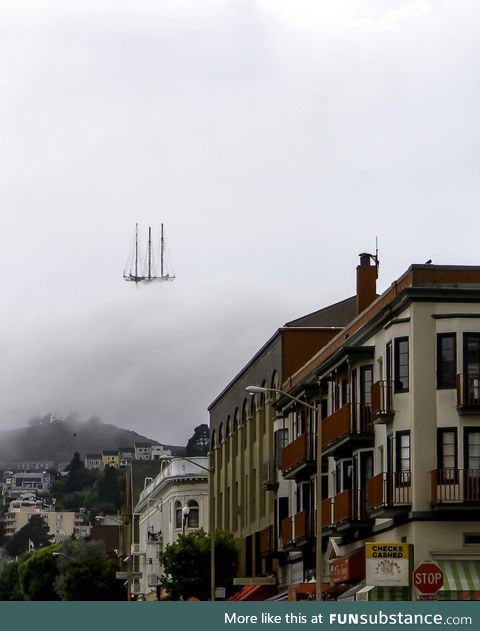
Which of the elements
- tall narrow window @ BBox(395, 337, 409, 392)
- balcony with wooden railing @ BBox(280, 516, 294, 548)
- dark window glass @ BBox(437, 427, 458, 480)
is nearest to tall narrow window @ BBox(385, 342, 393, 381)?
tall narrow window @ BBox(395, 337, 409, 392)

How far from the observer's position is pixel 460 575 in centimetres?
5359

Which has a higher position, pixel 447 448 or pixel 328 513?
pixel 447 448

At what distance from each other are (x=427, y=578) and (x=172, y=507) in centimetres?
8328

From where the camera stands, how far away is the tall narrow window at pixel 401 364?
184 ft

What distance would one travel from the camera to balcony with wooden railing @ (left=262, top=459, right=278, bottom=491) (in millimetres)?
82188

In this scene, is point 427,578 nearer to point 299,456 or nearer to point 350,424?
point 350,424

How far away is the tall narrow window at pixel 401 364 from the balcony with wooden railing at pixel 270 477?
86.4 ft

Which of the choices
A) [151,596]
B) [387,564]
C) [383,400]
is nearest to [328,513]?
[383,400]

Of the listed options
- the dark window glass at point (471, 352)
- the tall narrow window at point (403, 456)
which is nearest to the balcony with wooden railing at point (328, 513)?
the tall narrow window at point (403, 456)

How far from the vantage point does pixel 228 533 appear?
93.5 m

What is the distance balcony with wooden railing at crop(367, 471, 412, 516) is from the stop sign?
42.7ft
